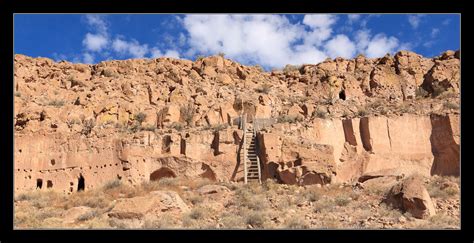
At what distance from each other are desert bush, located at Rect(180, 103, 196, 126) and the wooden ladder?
180 inches

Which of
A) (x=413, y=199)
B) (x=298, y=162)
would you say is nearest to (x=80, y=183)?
(x=298, y=162)

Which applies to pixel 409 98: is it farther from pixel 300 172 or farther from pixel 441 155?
pixel 300 172

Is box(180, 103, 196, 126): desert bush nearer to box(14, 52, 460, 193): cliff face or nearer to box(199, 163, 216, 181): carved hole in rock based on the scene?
box(14, 52, 460, 193): cliff face

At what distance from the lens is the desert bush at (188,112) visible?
25891 millimetres

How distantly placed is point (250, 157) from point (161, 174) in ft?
12.4

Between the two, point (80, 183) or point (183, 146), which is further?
point (183, 146)

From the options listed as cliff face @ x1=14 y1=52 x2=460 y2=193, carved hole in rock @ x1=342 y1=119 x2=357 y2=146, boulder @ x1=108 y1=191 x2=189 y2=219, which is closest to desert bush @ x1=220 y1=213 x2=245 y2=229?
boulder @ x1=108 y1=191 x2=189 y2=219

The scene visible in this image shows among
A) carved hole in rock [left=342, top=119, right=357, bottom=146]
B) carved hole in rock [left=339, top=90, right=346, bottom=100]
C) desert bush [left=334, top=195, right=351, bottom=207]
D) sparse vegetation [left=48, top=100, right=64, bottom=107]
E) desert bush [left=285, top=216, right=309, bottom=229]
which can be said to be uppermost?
carved hole in rock [left=339, top=90, right=346, bottom=100]

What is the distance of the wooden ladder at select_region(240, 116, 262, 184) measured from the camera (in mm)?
20594

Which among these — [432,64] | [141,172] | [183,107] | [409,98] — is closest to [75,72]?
[183,107]

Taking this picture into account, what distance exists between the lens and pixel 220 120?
85.0 feet

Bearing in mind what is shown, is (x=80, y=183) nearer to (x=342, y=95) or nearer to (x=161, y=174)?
(x=161, y=174)

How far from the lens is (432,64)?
3073cm

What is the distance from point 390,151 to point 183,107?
10.8 meters
